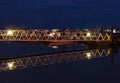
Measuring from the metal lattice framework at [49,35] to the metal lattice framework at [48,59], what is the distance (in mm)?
7034

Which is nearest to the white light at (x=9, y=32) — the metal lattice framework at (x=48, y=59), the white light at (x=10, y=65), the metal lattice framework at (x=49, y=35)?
the metal lattice framework at (x=49, y=35)

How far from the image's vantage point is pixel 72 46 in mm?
41469

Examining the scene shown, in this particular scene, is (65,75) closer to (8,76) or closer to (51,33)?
(8,76)

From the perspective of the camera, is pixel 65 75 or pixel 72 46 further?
pixel 72 46

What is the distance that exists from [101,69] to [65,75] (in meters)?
2.72

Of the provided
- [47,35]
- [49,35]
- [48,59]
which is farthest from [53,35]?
[48,59]

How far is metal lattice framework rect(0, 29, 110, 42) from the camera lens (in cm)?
4259

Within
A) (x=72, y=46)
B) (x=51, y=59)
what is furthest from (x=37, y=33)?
(x=51, y=59)

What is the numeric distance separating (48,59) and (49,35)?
11420mm

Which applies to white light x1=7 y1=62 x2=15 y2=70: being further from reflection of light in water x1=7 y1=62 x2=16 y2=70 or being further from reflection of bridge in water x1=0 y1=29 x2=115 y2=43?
reflection of bridge in water x1=0 y1=29 x2=115 y2=43

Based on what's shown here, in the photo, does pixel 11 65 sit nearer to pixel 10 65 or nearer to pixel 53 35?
pixel 10 65

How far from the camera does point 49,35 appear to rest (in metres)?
43.6

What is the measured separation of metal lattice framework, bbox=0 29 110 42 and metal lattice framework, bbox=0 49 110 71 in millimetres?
7034

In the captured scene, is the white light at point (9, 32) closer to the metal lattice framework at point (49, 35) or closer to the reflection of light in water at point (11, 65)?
the metal lattice framework at point (49, 35)
